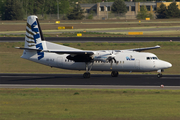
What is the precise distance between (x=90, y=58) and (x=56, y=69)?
11.6 meters

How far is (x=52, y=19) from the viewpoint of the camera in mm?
151000

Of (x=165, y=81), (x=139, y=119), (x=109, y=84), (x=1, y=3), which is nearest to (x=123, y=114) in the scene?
(x=139, y=119)

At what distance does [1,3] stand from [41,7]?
22312mm

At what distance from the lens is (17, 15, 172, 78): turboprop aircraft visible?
105 ft

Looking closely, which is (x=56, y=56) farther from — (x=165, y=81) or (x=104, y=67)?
(x=165, y=81)

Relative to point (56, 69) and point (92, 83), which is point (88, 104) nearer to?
point (92, 83)

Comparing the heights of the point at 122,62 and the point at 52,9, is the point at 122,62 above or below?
below

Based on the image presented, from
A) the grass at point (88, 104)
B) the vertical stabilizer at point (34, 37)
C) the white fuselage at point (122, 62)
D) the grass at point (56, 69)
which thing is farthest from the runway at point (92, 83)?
the grass at point (56, 69)

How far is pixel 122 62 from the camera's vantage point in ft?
108

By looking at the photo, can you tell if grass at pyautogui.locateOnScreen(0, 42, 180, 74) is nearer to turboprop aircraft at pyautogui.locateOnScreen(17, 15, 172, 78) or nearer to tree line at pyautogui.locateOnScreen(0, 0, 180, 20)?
turboprop aircraft at pyautogui.locateOnScreen(17, 15, 172, 78)

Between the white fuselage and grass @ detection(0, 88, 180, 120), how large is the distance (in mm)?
7234

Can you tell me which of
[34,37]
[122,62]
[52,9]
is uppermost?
[52,9]

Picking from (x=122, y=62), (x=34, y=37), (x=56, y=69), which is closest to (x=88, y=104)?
(x=122, y=62)

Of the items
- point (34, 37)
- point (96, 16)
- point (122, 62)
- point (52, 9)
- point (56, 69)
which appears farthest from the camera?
point (52, 9)
